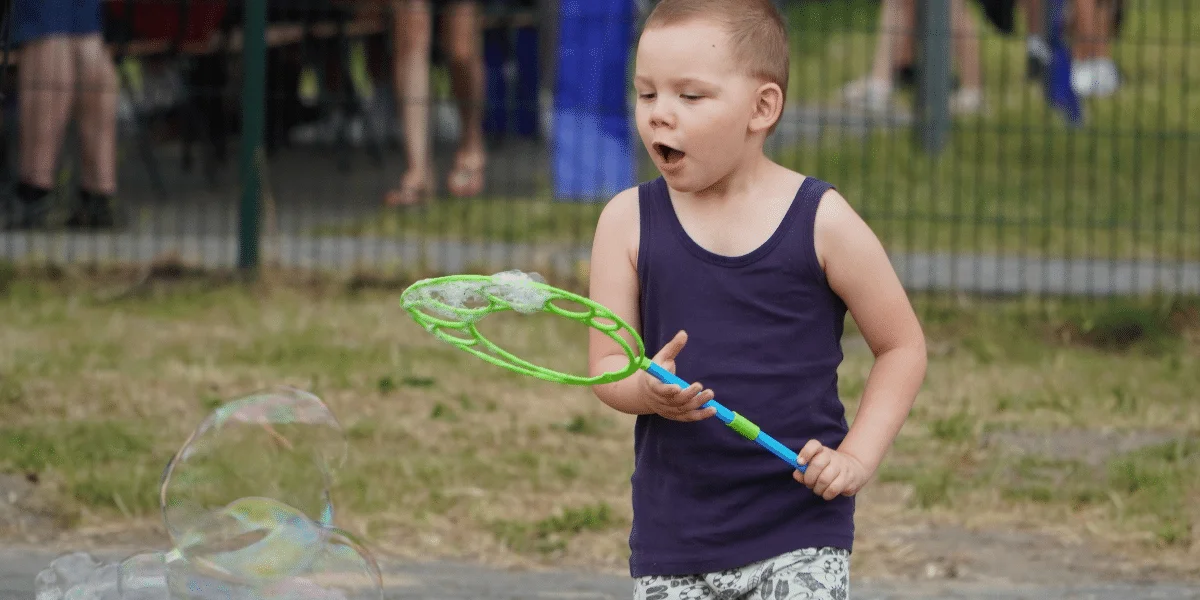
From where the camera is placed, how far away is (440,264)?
273 inches

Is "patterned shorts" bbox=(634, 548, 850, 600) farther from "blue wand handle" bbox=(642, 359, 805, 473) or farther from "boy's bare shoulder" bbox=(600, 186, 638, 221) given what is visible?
"boy's bare shoulder" bbox=(600, 186, 638, 221)

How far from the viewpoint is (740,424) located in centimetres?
238

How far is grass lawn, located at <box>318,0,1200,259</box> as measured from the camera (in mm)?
7090

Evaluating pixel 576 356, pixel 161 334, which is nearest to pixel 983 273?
pixel 576 356

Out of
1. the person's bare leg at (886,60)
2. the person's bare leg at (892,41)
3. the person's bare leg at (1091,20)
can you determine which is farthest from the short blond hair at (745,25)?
the person's bare leg at (892,41)

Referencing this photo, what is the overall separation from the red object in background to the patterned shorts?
583 cm

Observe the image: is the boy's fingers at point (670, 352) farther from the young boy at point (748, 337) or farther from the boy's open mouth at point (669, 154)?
the boy's open mouth at point (669, 154)

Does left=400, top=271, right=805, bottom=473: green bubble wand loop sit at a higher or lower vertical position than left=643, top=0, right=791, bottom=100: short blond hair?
lower

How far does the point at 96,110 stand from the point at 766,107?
16.6ft

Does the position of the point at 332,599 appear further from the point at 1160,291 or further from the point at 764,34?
the point at 1160,291

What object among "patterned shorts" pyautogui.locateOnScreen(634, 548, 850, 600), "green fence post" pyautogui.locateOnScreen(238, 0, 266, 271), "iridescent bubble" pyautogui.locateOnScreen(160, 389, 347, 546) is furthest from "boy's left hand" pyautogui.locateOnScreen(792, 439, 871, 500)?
"green fence post" pyautogui.locateOnScreen(238, 0, 266, 271)

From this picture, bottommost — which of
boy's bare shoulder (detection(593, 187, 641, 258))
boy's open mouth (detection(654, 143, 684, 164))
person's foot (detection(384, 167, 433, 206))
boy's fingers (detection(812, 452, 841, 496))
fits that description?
person's foot (detection(384, 167, 433, 206))

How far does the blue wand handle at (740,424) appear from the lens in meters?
2.31

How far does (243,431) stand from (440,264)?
3.60 metres
